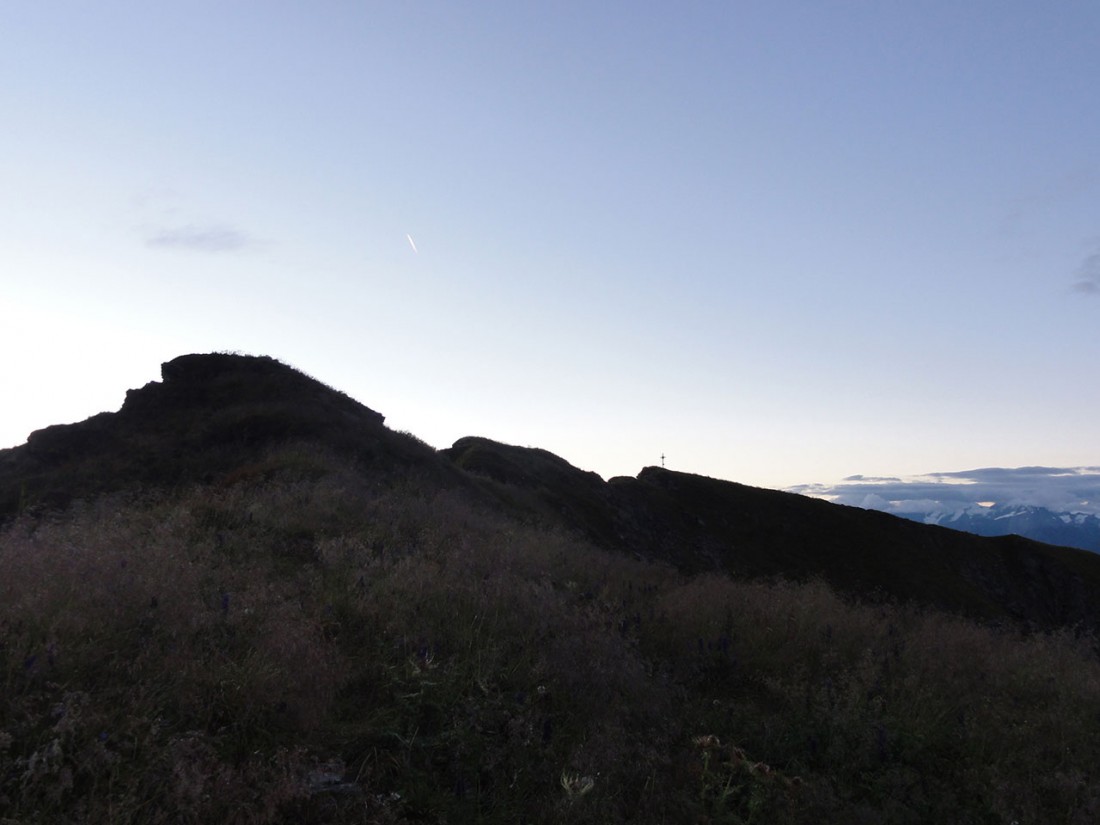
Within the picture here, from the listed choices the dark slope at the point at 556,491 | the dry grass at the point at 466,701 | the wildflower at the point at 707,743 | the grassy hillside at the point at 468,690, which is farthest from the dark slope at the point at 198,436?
the wildflower at the point at 707,743

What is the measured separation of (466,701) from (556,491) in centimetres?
3775

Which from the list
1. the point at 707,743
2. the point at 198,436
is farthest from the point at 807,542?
the point at 707,743

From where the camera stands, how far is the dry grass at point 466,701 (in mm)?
3809

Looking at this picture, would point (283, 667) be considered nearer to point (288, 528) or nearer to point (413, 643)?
point (413, 643)

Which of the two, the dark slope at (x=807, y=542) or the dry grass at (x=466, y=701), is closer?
the dry grass at (x=466, y=701)

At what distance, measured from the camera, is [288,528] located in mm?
9102

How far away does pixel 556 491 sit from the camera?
139 feet

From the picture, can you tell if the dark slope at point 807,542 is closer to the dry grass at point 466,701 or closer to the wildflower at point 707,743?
the dry grass at point 466,701

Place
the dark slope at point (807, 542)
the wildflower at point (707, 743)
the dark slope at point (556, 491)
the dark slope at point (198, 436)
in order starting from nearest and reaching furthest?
the wildflower at point (707, 743), the dark slope at point (198, 436), the dark slope at point (556, 491), the dark slope at point (807, 542)

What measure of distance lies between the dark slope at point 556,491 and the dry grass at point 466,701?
6949 millimetres

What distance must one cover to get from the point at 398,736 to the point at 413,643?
122 cm

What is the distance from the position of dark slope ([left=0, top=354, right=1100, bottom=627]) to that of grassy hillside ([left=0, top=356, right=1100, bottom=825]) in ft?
21.1

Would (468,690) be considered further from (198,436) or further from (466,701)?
(198,436)

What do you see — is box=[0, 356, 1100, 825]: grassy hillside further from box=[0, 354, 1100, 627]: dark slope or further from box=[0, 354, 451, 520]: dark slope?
box=[0, 354, 451, 520]: dark slope
